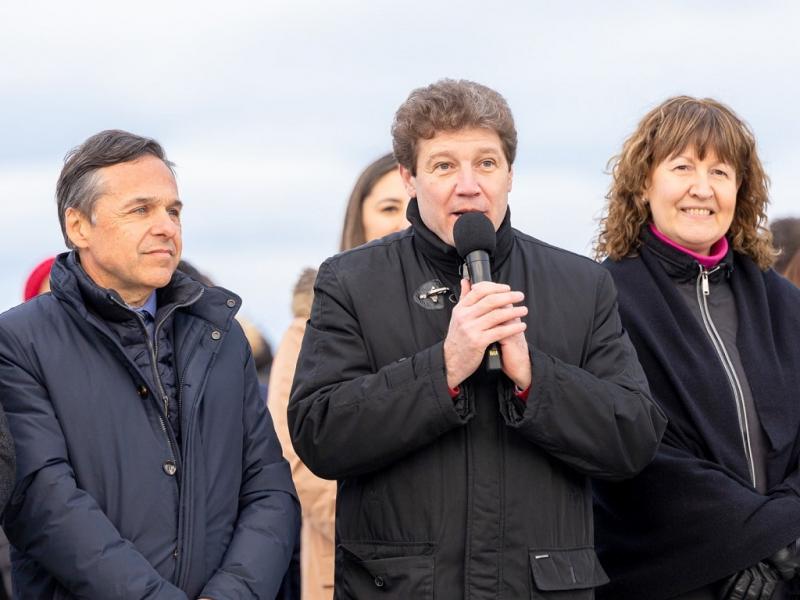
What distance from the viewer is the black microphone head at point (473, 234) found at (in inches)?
175

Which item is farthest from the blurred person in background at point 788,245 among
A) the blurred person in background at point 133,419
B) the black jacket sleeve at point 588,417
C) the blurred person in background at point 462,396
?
the blurred person in background at point 133,419

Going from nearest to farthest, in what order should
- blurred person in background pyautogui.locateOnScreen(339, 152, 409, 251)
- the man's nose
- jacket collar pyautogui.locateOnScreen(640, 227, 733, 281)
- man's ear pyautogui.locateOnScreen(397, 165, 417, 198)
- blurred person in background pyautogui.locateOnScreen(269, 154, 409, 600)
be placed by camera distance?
the man's nose < man's ear pyautogui.locateOnScreen(397, 165, 417, 198) < jacket collar pyautogui.locateOnScreen(640, 227, 733, 281) < blurred person in background pyautogui.locateOnScreen(269, 154, 409, 600) < blurred person in background pyautogui.locateOnScreen(339, 152, 409, 251)

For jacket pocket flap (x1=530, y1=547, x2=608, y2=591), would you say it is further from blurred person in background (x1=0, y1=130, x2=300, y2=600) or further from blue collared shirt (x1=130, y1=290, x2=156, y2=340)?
blue collared shirt (x1=130, y1=290, x2=156, y2=340)

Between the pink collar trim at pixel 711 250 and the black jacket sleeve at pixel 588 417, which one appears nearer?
the black jacket sleeve at pixel 588 417

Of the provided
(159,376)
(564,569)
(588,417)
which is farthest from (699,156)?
(159,376)

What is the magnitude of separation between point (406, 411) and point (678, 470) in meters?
1.31

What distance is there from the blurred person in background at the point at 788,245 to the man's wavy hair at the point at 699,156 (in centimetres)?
192

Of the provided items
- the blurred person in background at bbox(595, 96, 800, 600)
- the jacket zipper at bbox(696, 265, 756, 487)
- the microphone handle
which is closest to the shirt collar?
the microphone handle

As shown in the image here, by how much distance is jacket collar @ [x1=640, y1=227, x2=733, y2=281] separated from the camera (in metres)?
5.49

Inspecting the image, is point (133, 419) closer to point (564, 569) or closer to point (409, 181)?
point (409, 181)

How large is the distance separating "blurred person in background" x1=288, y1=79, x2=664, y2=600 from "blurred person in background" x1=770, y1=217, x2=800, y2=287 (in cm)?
307

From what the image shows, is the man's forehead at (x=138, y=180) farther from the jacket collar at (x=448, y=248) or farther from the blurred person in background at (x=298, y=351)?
the blurred person in background at (x=298, y=351)

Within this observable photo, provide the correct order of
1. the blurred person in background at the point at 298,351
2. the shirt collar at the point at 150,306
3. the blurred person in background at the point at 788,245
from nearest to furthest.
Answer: the shirt collar at the point at 150,306
the blurred person in background at the point at 298,351
the blurred person in background at the point at 788,245

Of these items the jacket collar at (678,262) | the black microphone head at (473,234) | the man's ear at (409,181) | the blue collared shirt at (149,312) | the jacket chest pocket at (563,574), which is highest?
the man's ear at (409,181)
